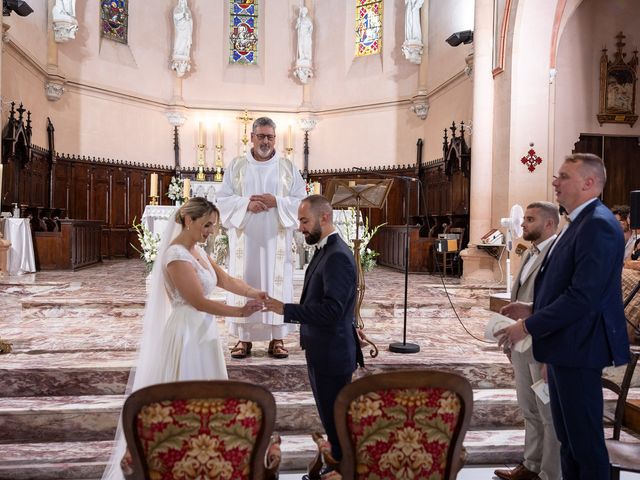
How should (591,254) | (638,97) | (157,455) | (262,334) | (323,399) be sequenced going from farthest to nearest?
(638,97) < (262,334) < (323,399) < (591,254) < (157,455)

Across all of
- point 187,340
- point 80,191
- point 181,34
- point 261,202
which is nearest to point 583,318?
point 187,340

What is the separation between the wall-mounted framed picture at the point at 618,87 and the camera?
10797 mm

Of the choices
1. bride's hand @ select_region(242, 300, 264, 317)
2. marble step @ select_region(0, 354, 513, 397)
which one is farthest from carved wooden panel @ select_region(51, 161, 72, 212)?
bride's hand @ select_region(242, 300, 264, 317)

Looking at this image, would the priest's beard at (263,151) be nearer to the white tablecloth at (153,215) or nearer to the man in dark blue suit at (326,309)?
the man in dark blue suit at (326,309)

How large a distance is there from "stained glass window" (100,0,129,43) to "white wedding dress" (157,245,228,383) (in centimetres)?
1395

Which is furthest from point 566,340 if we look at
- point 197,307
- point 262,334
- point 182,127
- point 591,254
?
point 182,127

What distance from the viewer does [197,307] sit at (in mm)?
3086

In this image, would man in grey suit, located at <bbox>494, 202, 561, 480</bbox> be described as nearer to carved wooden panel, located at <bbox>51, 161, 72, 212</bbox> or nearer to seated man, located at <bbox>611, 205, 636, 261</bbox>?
seated man, located at <bbox>611, 205, 636, 261</bbox>

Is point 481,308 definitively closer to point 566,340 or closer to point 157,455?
point 566,340

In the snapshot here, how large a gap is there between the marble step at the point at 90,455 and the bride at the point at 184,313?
23.9 inches

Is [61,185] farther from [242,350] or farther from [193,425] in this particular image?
[193,425]

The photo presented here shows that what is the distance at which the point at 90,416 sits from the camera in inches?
165

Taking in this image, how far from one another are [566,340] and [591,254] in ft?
1.32

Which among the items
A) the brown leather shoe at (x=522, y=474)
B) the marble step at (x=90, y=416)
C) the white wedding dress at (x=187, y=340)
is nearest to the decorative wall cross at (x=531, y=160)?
the marble step at (x=90, y=416)
